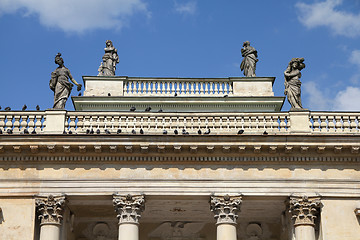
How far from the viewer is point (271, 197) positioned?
26594mm

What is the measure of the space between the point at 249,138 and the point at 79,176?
6.42 metres

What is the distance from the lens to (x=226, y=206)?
26.3m

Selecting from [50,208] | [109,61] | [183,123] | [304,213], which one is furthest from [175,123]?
[109,61]

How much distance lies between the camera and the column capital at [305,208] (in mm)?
26094

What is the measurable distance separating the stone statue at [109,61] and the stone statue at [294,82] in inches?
424

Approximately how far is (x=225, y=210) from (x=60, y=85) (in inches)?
321

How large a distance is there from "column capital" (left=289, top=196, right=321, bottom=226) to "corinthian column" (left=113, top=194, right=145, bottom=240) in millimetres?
5569

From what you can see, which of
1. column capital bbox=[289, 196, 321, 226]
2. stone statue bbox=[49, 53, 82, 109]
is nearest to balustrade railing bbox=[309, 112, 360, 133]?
column capital bbox=[289, 196, 321, 226]

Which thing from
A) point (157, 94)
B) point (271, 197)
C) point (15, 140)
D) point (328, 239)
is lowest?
point (328, 239)

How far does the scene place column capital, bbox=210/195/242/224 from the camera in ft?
86.1

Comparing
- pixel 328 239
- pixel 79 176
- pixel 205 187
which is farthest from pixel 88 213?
pixel 328 239

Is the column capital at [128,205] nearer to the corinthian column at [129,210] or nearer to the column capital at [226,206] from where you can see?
the corinthian column at [129,210]

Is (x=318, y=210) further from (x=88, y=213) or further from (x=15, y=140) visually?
(x=15, y=140)

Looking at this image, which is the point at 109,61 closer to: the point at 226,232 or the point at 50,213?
the point at 50,213
